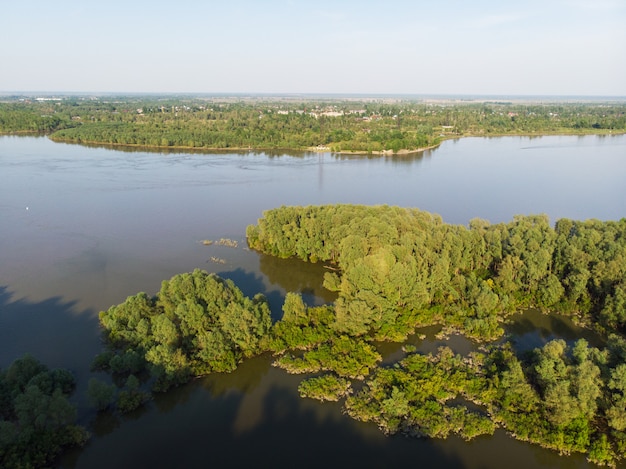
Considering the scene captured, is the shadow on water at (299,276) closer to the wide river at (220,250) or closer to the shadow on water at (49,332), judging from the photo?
the wide river at (220,250)

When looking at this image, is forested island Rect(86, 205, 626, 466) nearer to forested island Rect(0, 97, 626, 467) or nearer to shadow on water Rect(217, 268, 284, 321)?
forested island Rect(0, 97, 626, 467)

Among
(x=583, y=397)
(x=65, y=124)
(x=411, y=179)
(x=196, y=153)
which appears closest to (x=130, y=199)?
(x=196, y=153)

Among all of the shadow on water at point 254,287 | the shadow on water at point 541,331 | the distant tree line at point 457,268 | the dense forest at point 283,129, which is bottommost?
the shadow on water at point 541,331

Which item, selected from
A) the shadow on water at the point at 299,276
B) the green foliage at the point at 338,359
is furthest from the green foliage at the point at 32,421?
the shadow on water at the point at 299,276

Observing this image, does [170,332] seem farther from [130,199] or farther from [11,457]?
[130,199]

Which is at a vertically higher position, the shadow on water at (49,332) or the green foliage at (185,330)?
the green foliage at (185,330)

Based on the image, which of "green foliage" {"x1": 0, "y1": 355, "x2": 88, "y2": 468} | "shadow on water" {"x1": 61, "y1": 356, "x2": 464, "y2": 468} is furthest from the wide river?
"green foliage" {"x1": 0, "y1": 355, "x2": 88, "y2": 468}

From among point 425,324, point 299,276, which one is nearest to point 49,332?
point 299,276
